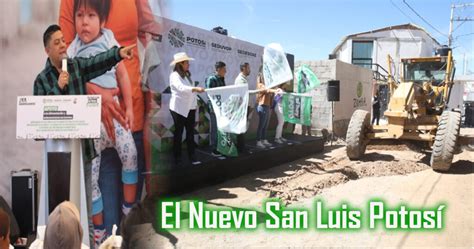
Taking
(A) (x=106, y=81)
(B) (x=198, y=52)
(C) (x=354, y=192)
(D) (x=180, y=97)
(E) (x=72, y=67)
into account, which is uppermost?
(B) (x=198, y=52)

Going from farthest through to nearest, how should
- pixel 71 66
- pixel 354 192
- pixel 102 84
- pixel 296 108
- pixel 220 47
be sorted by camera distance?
pixel 296 108, pixel 220 47, pixel 354 192, pixel 102 84, pixel 71 66

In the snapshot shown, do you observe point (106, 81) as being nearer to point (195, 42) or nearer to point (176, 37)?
point (176, 37)

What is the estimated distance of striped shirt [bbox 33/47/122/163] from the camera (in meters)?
3.31

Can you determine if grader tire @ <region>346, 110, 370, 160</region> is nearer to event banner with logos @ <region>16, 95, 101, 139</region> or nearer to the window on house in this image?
event banner with logos @ <region>16, 95, 101, 139</region>

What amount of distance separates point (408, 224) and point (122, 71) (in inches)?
131

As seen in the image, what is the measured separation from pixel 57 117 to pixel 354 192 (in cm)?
402

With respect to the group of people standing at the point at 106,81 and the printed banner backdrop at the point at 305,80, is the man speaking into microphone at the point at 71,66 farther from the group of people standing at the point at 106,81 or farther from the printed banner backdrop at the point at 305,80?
the printed banner backdrop at the point at 305,80

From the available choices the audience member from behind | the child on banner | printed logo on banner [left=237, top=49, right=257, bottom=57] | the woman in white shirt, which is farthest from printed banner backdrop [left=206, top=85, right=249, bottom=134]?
the audience member from behind

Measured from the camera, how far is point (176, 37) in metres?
5.50

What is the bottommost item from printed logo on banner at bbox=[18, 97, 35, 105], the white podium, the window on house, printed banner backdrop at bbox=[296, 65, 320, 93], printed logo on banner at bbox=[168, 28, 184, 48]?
the white podium

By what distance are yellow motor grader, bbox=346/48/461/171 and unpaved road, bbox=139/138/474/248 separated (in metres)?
0.43

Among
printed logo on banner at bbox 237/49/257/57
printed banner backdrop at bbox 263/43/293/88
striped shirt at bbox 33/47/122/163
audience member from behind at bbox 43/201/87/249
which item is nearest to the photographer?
audience member from behind at bbox 43/201/87/249

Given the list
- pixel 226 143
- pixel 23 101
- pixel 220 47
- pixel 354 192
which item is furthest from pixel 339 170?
pixel 23 101

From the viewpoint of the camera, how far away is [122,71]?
3477 mm
